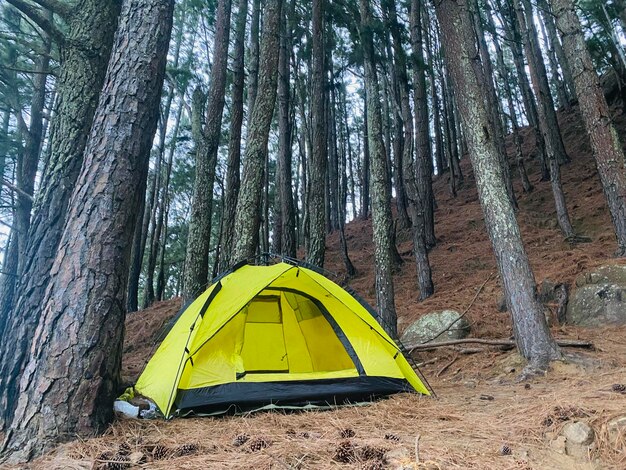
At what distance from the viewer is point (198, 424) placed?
2771mm

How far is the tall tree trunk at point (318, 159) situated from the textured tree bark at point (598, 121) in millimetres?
3930

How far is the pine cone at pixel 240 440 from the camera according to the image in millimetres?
2236

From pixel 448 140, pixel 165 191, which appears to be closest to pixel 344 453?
pixel 165 191

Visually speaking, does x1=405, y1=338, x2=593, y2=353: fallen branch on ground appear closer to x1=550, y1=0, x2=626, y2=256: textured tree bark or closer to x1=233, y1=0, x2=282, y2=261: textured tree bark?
x1=550, y1=0, x2=626, y2=256: textured tree bark

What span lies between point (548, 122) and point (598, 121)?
13.2ft

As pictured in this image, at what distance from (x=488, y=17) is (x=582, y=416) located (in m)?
14.4

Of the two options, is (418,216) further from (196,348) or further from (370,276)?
(196,348)

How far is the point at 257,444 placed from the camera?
2.15 metres

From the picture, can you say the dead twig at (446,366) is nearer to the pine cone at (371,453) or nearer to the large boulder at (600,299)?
the large boulder at (600,299)

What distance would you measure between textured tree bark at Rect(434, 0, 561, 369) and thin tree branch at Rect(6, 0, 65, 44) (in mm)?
3943

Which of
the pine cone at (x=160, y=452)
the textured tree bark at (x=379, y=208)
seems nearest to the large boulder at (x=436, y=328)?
the textured tree bark at (x=379, y=208)

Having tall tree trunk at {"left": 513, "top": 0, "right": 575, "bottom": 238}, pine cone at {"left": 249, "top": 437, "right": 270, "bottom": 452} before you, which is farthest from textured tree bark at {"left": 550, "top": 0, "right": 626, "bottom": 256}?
pine cone at {"left": 249, "top": 437, "right": 270, "bottom": 452}

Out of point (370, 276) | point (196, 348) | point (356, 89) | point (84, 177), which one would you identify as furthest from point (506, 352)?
point (356, 89)

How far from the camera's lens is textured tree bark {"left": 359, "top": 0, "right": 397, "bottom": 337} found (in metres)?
5.18
